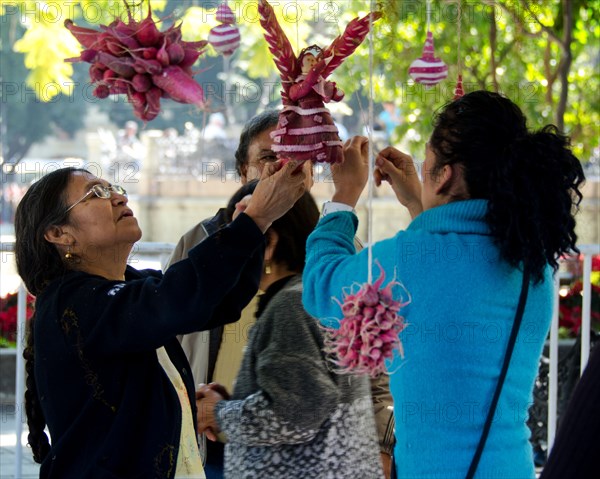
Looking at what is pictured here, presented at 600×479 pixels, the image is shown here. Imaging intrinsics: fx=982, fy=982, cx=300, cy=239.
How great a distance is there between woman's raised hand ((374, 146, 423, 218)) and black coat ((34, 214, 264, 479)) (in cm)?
39

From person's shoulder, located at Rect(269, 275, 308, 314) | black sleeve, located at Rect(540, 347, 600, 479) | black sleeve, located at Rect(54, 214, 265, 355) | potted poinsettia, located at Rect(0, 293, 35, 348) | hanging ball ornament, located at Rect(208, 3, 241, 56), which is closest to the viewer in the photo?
black sleeve, located at Rect(540, 347, 600, 479)

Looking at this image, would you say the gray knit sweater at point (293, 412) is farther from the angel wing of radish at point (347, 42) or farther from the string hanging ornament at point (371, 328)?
the angel wing of radish at point (347, 42)

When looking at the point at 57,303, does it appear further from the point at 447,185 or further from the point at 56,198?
the point at 447,185

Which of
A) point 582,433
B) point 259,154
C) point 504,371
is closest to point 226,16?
point 259,154

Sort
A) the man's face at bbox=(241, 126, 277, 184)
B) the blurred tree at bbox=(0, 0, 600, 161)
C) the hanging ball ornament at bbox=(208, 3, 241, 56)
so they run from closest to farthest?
the man's face at bbox=(241, 126, 277, 184) → the hanging ball ornament at bbox=(208, 3, 241, 56) → the blurred tree at bbox=(0, 0, 600, 161)

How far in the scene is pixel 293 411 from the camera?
2182 mm

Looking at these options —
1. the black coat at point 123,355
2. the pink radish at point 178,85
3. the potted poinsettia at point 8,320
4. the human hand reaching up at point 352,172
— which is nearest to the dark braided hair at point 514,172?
the human hand reaching up at point 352,172

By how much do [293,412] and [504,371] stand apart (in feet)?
1.72

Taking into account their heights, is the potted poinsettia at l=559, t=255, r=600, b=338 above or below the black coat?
below

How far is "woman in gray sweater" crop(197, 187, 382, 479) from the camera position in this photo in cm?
220

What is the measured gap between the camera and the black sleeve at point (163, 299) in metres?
1.92

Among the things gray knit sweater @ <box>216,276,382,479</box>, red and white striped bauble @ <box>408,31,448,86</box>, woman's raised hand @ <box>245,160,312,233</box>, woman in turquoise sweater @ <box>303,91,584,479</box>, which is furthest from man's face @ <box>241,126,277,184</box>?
woman in turquoise sweater @ <box>303,91,584,479</box>

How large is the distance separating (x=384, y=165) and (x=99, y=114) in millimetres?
37169

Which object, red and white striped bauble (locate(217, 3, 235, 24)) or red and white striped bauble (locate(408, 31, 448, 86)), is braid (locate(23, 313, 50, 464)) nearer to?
red and white striped bauble (locate(217, 3, 235, 24))
